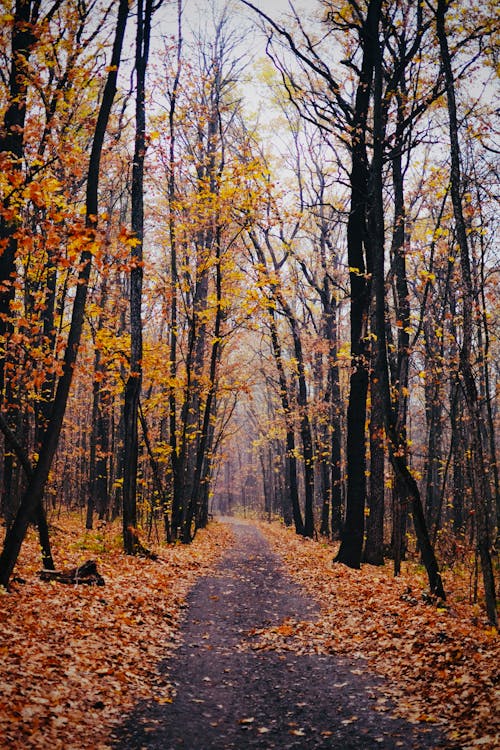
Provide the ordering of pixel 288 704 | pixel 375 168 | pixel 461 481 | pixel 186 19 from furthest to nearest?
1. pixel 461 481
2. pixel 186 19
3. pixel 375 168
4. pixel 288 704

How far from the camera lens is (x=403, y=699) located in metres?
5.86

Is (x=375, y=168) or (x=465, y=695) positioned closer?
A: (x=465, y=695)

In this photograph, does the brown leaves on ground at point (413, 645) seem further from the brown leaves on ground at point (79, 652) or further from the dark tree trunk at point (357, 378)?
the dark tree trunk at point (357, 378)

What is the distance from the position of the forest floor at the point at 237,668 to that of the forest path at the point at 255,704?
0.9 inches

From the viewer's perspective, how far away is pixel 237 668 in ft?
23.4

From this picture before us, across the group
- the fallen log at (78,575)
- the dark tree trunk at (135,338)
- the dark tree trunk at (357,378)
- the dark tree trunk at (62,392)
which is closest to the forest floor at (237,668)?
the fallen log at (78,575)

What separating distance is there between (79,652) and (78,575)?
3.30 metres

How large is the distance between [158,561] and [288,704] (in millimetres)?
8175

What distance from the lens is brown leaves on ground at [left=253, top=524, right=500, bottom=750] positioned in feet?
17.3

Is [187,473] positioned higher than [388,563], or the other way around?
[187,473]

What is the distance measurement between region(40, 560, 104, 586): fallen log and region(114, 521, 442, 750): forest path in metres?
1.74

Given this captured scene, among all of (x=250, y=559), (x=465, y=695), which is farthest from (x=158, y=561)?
(x=465, y=695)

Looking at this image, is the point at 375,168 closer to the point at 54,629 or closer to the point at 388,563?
the point at 54,629

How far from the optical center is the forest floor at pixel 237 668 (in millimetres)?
4977
